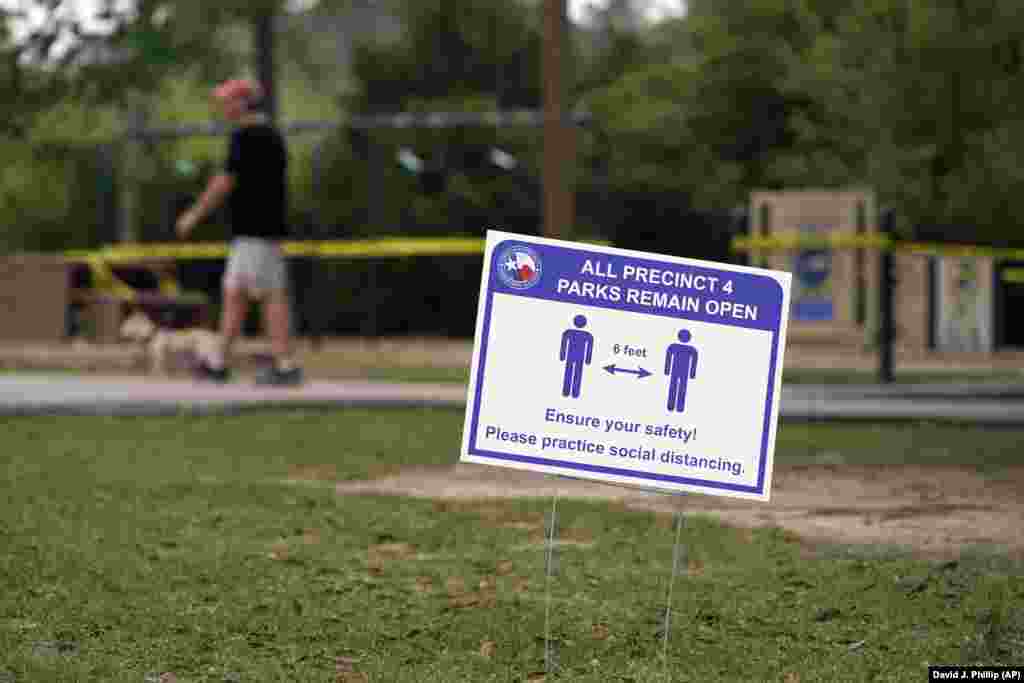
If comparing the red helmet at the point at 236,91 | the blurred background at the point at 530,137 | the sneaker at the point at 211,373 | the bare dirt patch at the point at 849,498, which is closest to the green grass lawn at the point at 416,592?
the bare dirt patch at the point at 849,498

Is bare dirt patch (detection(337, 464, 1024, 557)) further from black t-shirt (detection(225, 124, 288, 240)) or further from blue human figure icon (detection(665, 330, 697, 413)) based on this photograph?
black t-shirt (detection(225, 124, 288, 240))

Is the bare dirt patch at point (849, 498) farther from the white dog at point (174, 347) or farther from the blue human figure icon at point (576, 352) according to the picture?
the white dog at point (174, 347)

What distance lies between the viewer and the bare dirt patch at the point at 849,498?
8234 millimetres

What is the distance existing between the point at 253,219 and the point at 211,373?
147 centimetres

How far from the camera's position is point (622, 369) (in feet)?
19.0

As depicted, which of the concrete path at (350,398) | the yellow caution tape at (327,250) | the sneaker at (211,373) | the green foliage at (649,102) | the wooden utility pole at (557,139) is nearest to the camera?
the concrete path at (350,398)

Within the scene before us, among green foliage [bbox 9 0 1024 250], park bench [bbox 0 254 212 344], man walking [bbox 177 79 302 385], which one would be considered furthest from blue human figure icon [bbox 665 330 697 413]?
park bench [bbox 0 254 212 344]

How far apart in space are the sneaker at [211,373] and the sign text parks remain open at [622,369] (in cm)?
1005

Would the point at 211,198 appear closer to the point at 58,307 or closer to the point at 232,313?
the point at 232,313

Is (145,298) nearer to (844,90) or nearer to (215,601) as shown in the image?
(844,90)

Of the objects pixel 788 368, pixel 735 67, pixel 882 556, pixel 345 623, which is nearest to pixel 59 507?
pixel 345 623

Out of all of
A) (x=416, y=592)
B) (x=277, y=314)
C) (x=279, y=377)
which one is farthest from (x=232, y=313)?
(x=416, y=592)

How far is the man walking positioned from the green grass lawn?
464 centimetres

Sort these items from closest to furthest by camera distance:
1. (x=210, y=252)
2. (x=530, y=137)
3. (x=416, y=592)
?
1. (x=416, y=592)
2. (x=210, y=252)
3. (x=530, y=137)
